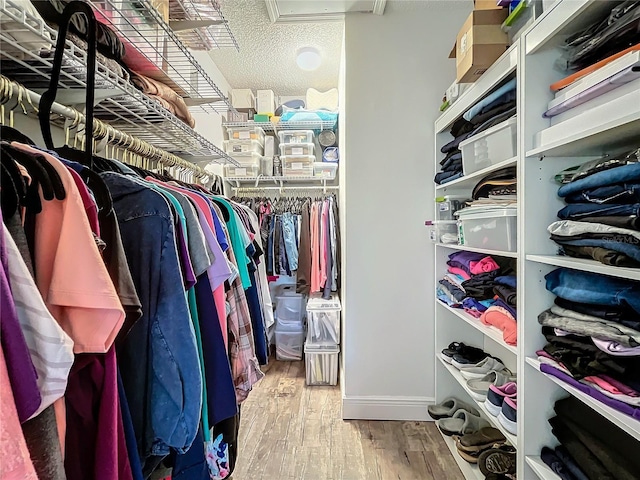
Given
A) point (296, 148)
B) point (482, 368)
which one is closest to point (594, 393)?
point (482, 368)

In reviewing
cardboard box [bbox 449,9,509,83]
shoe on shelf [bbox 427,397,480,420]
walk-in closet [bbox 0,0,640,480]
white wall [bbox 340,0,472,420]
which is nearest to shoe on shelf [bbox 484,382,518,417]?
walk-in closet [bbox 0,0,640,480]

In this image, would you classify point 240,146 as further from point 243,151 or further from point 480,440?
point 480,440

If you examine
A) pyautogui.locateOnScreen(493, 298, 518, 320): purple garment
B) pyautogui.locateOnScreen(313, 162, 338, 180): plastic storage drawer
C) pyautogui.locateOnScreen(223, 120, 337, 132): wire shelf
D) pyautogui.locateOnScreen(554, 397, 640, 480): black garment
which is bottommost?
pyautogui.locateOnScreen(554, 397, 640, 480): black garment

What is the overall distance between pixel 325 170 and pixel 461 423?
2154 millimetres

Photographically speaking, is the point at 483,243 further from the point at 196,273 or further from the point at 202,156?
the point at 202,156

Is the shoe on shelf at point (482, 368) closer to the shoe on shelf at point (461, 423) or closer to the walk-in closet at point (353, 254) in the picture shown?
the walk-in closet at point (353, 254)

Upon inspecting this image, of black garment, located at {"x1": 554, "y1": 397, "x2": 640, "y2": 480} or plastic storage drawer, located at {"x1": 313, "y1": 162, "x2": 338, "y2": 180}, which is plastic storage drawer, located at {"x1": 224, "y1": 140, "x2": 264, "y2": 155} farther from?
black garment, located at {"x1": 554, "y1": 397, "x2": 640, "y2": 480}

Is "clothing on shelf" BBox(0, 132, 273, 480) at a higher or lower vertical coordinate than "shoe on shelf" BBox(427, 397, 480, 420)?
higher

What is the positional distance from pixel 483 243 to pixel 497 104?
558 millimetres

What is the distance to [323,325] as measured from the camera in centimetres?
270

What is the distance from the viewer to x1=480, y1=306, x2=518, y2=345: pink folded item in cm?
125

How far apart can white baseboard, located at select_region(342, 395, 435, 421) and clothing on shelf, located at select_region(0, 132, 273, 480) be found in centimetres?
139

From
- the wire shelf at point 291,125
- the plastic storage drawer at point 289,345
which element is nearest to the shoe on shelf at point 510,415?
the plastic storage drawer at point 289,345

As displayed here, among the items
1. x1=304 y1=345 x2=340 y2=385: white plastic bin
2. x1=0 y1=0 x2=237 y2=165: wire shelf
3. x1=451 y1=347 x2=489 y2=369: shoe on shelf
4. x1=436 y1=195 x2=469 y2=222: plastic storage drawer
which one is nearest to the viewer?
x1=0 y1=0 x2=237 y2=165: wire shelf
